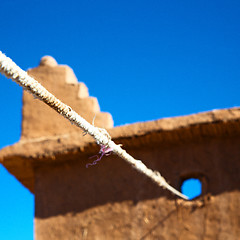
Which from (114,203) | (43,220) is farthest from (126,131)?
(43,220)

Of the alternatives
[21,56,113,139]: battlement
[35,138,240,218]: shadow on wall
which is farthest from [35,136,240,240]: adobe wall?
[21,56,113,139]: battlement

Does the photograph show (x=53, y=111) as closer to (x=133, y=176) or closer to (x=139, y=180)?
(x=133, y=176)

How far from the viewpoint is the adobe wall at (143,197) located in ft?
16.1

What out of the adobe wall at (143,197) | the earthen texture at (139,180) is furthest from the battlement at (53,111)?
the adobe wall at (143,197)

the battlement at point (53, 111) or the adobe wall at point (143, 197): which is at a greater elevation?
the battlement at point (53, 111)

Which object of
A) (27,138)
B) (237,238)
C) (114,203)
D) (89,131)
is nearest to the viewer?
(89,131)

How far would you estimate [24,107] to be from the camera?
6.82m

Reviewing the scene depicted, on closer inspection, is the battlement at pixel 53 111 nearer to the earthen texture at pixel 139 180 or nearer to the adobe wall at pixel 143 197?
the earthen texture at pixel 139 180

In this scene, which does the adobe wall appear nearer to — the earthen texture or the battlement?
the earthen texture

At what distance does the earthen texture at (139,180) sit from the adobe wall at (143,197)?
0.01m

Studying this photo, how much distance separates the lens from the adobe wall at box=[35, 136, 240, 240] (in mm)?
4918

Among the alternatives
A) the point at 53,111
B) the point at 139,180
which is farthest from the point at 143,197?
the point at 53,111

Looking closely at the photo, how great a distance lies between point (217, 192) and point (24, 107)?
3.38 meters

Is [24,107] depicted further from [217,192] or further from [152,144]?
[217,192]
